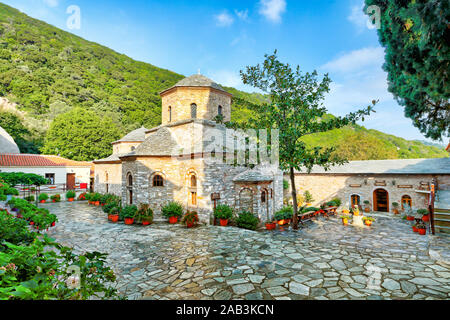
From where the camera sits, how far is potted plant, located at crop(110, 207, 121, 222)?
13.2m

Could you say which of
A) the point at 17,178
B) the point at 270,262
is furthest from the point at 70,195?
the point at 270,262

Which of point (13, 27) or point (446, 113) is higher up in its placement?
point (13, 27)

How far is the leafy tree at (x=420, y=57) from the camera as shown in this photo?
13.3 ft

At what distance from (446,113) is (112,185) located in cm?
2468

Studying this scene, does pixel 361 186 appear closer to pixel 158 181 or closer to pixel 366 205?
pixel 366 205

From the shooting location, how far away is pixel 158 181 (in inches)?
539

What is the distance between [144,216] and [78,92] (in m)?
45.8

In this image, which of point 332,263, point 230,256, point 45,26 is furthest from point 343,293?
point 45,26

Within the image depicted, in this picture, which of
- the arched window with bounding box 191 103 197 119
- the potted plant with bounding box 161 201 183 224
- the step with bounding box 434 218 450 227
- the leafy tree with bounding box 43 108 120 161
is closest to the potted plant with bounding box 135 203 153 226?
the potted plant with bounding box 161 201 183 224

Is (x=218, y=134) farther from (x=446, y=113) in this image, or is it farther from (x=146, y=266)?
(x=446, y=113)

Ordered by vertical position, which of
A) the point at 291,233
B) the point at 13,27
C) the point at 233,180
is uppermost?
the point at 13,27

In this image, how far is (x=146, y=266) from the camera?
654cm

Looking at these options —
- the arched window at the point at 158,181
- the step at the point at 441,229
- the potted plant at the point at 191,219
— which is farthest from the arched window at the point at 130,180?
the step at the point at 441,229

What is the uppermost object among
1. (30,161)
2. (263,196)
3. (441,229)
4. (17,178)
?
(30,161)
